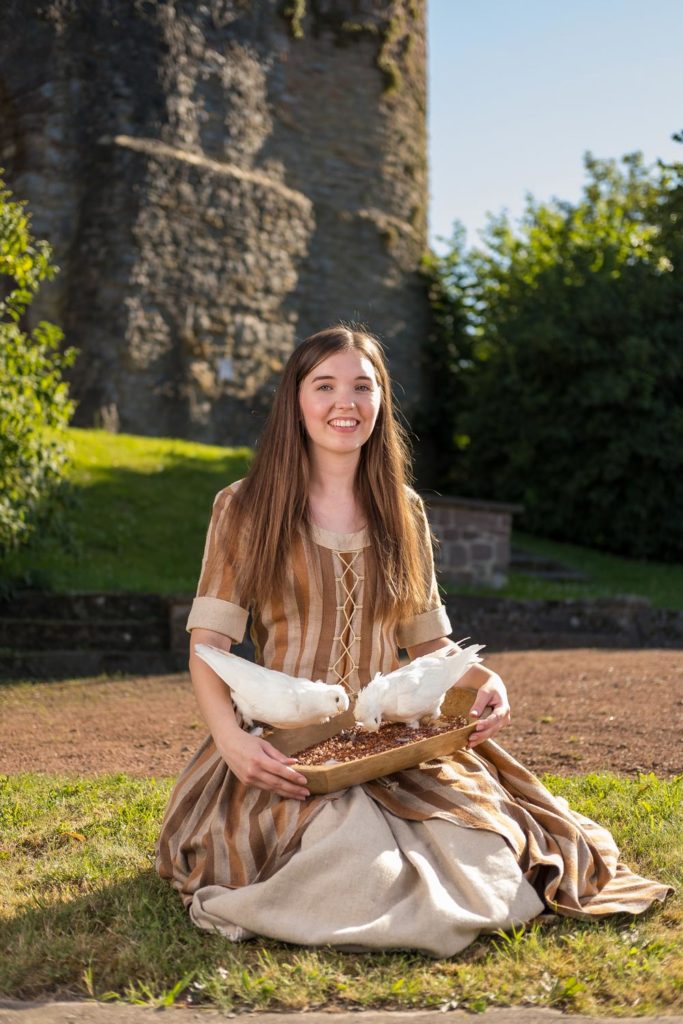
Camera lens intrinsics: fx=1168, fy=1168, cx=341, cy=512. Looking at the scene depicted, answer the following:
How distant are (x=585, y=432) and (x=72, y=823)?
11.9 meters

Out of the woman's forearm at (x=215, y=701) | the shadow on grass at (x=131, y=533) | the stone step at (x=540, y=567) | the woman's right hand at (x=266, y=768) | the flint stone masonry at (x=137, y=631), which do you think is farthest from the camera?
the stone step at (x=540, y=567)

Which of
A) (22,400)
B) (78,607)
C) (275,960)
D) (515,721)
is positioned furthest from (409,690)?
(78,607)

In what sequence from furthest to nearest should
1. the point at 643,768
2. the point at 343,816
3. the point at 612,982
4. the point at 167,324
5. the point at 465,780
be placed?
1. the point at 167,324
2. the point at 643,768
3. the point at 465,780
4. the point at 343,816
5. the point at 612,982

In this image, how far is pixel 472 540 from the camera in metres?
10.9

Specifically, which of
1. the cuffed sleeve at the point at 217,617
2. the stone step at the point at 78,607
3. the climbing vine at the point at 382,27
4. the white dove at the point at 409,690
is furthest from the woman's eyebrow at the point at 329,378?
the climbing vine at the point at 382,27

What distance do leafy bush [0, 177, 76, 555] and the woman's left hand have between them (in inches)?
188

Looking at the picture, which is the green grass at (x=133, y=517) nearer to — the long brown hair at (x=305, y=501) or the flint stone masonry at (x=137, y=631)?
the flint stone masonry at (x=137, y=631)

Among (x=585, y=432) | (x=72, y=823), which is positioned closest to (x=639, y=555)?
A: (x=585, y=432)

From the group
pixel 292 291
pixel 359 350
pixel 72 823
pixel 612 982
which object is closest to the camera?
pixel 612 982

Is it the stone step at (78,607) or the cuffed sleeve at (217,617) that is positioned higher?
the cuffed sleeve at (217,617)

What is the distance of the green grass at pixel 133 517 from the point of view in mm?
8727

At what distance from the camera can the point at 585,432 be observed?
1499cm

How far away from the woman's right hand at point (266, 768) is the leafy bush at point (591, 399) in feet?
38.6

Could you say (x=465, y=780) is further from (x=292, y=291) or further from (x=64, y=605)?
(x=292, y=291)
